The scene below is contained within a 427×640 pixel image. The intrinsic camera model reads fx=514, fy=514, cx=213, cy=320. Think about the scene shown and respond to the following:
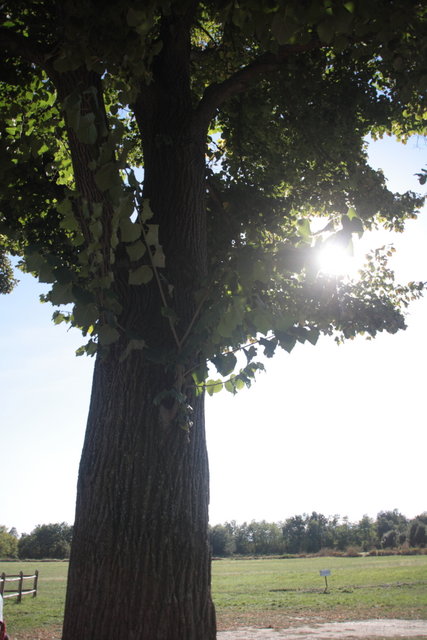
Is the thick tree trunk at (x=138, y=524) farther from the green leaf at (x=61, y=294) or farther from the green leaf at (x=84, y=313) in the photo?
the green leaf at (x=61, y=294)

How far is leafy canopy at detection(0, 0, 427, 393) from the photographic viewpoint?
3451 millimetres

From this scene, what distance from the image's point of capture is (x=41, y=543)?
118 metres

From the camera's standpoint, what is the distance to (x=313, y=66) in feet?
23.4

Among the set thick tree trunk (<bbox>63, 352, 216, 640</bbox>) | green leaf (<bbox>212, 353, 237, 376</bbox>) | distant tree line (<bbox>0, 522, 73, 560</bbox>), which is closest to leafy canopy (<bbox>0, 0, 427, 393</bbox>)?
green leaf (<bbox>212, 353, 237, 376</bbox>)

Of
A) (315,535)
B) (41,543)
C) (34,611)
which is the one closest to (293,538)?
(315,535)

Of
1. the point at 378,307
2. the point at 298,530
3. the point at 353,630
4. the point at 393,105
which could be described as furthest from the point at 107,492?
the point at 298,530

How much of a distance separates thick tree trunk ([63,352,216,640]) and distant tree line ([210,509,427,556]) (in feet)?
373

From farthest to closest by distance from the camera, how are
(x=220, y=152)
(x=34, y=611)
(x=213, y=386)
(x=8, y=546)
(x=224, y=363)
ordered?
(x=8, y=546) < (x=34, y=611) < (x=220, y=152) < (x=213, y=386) < (x=224, y=363)

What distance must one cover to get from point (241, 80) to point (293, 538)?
449 ft

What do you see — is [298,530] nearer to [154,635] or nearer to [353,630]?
[353,630]

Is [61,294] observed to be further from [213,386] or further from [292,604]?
[292,604]

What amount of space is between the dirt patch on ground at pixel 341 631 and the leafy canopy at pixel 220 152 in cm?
915

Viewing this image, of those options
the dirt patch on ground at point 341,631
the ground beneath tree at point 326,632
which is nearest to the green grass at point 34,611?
the ground beneath tree at point 326,632

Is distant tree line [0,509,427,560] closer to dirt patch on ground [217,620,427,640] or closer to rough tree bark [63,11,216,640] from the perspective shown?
dirt patch on ground [217,620,427,640]
